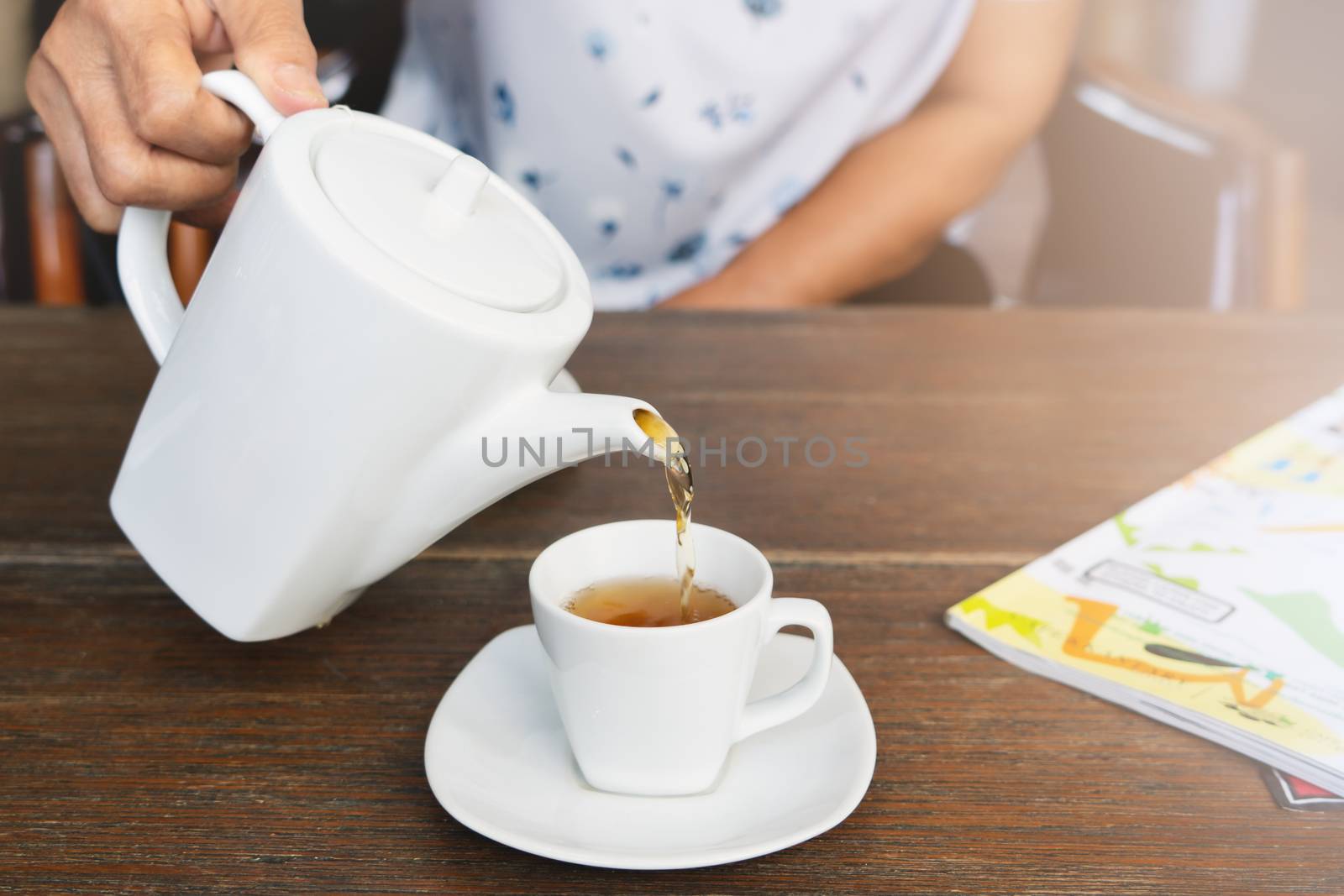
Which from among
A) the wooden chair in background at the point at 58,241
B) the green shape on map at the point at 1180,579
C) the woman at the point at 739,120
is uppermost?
the green shape on map at the point at 1180,579

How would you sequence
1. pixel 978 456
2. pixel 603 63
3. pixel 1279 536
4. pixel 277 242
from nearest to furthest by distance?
pixel 277 242
pixel 1279 536
pixel 978 456
pixel 603 63

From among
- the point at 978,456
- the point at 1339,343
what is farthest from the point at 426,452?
the point at 1339,343

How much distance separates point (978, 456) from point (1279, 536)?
0.20 m

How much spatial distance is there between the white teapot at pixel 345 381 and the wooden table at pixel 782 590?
64 mm

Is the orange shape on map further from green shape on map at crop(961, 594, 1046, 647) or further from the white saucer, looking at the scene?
the white saucer

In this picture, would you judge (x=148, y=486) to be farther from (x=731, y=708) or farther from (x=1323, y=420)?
(x=1323, y=420)

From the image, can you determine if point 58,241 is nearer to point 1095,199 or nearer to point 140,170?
point 140,170

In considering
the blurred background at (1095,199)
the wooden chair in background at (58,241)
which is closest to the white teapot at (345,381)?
the blurred background at (1095,199)

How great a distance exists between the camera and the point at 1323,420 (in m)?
0.82

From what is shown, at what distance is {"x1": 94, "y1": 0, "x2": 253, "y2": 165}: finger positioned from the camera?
56cm

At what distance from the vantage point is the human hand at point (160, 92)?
568mm

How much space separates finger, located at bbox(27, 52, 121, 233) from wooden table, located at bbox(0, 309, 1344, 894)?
175mm

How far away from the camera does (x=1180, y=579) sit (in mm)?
606

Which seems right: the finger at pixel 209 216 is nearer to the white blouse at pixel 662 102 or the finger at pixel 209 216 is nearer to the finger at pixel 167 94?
the finger at pixel 167 94
